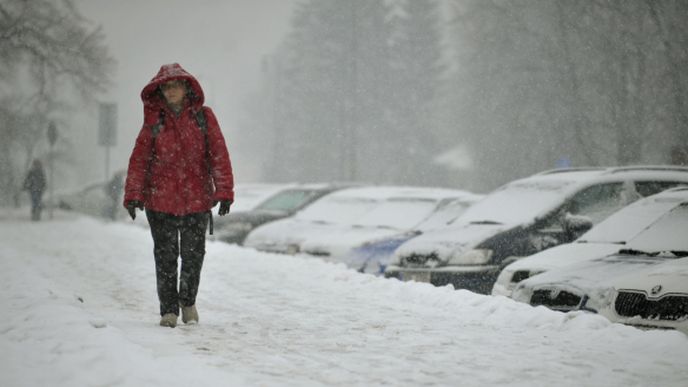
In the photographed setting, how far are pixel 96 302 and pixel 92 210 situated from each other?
25.9 metres

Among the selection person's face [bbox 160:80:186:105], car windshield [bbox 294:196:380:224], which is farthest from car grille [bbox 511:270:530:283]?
car windshield [bbox 294:196:380:224]

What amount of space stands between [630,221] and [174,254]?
4980 mm

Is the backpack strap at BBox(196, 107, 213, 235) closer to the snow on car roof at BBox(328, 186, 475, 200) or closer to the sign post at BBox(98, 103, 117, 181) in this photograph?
the snow on car roof at BBox(328, 186, 475, 200)

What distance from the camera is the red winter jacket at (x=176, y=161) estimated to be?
258 inches

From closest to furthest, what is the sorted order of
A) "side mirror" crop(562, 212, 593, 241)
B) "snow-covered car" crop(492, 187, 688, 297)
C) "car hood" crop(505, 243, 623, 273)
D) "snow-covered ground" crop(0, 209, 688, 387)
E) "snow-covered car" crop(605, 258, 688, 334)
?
1. "snow-covered ground" crop(0, 209, 688, 387)
2. "snow-covered car" crop(605, 258, 688, 334)
3. "car hood" crop(505, 243, 623, 273)
4. "snow-covered car" crop(492, 187, 688, 297)
5. "side mirror" crop(562, 212, 593, 241)

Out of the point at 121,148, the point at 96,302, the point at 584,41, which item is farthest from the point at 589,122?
the point at 121,148

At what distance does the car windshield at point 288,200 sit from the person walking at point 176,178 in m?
11.5

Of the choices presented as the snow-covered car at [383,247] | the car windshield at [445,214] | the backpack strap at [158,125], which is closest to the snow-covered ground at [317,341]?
the backpack strap at [158,125]

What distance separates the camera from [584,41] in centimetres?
3058

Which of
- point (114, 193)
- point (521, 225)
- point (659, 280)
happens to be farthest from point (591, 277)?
point (114, 193)

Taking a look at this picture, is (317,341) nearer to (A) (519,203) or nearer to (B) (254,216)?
(A) (519,203)

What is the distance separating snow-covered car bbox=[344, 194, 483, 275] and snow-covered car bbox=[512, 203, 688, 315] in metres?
4.05

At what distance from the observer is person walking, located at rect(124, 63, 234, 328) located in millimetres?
6559

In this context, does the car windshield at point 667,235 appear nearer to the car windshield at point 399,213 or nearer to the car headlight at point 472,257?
the car headlight at point 472,257
